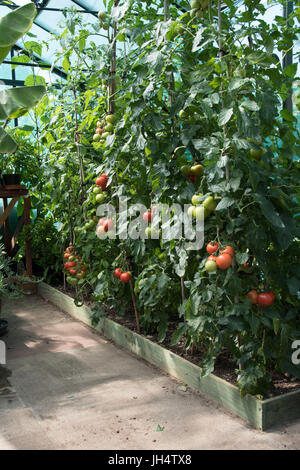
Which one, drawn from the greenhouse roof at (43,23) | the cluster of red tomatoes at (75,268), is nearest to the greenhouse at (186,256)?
the cluster of red tomatoes at (75,268)

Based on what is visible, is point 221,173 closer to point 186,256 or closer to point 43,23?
point 186,256

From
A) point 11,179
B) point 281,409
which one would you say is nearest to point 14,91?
point 11,179

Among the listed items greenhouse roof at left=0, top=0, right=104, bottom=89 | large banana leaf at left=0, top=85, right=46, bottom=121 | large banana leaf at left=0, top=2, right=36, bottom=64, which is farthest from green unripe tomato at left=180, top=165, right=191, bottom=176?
greenhouse roof at left=0, top=0, right=104, bottom=89

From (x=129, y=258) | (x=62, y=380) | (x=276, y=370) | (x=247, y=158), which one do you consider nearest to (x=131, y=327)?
(x=129, y=258)

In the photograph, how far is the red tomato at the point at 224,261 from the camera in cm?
207

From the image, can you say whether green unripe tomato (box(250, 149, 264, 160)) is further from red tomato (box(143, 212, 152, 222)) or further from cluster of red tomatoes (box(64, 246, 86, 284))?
cluster of red tomatoes (box(64, 246, 86, 284))

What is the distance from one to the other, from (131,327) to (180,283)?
25.1 inches

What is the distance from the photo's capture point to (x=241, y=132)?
6.70ft

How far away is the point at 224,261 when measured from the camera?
2072 millimetres

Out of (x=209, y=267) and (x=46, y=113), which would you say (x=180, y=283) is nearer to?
(x=209, y=267)

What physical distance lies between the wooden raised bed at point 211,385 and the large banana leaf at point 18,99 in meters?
1.54

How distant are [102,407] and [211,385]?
56 cm

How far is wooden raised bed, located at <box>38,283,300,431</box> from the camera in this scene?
218 centimetres
